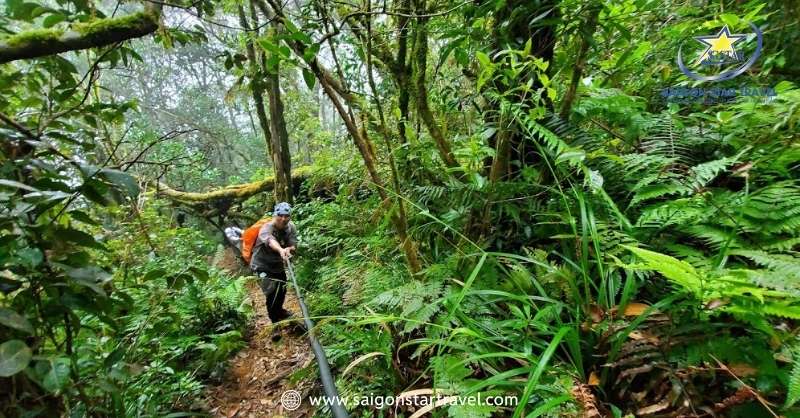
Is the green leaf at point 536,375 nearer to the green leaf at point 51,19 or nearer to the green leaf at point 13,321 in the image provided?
the green leaf at point 13,321

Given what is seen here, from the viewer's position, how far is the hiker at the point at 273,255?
13.3 ft

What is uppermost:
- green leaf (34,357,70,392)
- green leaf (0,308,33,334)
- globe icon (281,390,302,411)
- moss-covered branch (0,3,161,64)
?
moss-covered branch (0,3,161,64)

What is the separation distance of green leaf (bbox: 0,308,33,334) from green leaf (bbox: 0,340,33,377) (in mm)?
75

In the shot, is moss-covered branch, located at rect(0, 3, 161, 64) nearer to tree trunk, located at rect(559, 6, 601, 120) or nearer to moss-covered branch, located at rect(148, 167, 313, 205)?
tree trunk, located at rect(559, 6, 601, 120)

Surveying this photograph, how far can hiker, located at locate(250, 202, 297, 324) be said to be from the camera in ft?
13.3

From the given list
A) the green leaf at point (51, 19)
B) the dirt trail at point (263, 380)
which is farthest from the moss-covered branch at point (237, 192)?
the green leaf at point (51, 19)

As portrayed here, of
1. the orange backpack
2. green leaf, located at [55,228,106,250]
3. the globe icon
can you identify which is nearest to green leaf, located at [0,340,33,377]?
green leaf, located at [55,228,106,250]

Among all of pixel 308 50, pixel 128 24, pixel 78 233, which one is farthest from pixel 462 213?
pixel 128 24

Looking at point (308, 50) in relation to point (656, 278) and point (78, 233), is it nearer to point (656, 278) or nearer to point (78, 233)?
point (78, 233)

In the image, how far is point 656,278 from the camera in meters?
1.53

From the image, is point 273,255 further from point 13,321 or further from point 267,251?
point 13,321

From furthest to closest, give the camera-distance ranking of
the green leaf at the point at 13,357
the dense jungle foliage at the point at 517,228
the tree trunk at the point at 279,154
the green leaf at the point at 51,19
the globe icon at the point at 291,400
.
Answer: the tree trunk at the point at 279,154 < the globe icon at the point at 291,400 < the green leaf at the point at 51,19 < the dense jungle foliage at the point at 517,228 < the green leaf at the point at 13,357

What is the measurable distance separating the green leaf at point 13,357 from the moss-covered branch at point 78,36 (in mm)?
1521

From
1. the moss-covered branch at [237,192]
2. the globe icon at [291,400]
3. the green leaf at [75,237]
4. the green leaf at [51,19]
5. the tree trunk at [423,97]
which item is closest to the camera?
the green leaf at [75,237]
